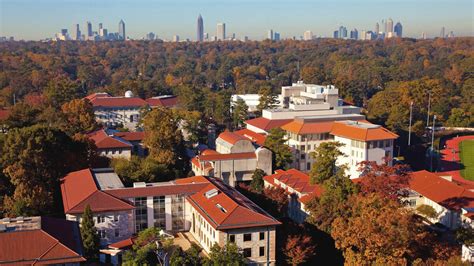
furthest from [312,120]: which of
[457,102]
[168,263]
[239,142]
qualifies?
[457,102]

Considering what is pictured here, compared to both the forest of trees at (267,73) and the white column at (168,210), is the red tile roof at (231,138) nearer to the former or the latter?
the white column at (168,210)

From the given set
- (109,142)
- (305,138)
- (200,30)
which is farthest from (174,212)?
(200,30)

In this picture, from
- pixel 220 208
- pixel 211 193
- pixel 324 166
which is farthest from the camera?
pixel 324 166

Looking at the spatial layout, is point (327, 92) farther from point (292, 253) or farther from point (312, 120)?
point (292, 253)

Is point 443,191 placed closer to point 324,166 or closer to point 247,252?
point 324,166

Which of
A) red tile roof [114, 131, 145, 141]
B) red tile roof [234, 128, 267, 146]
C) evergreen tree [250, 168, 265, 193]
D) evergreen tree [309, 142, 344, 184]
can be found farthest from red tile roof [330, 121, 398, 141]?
red tile roof [114, 131, 145, 141]

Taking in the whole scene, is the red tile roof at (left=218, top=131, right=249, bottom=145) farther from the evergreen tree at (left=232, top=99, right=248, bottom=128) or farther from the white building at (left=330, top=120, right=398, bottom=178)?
the evergreen tree at (left=232, top=99, right=248, bottom=128)

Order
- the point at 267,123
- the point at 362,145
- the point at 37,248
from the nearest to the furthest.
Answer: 1. the point at 37,248
2. the point at 362,145
3. the point at 267,123
